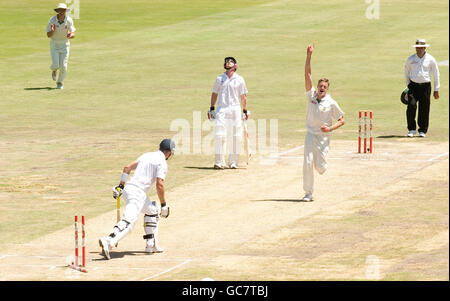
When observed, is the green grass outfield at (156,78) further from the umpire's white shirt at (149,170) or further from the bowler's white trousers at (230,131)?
the umpire's white shirt at (149,170)

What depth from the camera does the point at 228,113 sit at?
82.9 ft

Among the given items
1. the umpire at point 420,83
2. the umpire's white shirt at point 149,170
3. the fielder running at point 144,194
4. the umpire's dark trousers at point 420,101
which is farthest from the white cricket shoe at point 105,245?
the umpire's dark trousers at point 420,101

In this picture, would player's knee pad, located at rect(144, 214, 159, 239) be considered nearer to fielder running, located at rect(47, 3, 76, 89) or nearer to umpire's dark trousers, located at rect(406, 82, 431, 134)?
umpire's dark trousers, located at rect(406, 82, 431, 134)

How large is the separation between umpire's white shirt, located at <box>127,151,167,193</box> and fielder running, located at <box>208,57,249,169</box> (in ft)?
24.6

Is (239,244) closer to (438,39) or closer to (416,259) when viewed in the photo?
(416,259)

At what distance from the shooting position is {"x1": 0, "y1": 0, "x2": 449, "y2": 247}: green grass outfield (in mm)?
24266

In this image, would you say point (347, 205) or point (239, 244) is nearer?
point (239, 244)

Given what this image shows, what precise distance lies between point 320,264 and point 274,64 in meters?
28.3

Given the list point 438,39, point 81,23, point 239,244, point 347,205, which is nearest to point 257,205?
point 347,205

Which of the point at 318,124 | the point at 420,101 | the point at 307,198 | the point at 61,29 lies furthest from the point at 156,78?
the point at 318,124

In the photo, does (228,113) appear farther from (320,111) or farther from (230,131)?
(320,111)

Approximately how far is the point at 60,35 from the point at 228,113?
41.5ft

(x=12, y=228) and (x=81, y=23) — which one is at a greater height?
(x=81, y=23)

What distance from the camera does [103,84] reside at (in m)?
39.3
